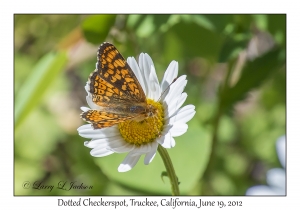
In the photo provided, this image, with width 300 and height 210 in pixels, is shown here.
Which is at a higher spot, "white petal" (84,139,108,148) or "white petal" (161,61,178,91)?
"white petal" (161,61,178,91)

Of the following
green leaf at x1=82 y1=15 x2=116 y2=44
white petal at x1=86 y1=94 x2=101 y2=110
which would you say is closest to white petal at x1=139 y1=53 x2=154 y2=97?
white petal at x1=86 y1=94 x2=101 y2=110

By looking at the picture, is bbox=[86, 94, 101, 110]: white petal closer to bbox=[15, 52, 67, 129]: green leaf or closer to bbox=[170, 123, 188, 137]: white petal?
bbox=[170, 123, 188, 137]: white petal

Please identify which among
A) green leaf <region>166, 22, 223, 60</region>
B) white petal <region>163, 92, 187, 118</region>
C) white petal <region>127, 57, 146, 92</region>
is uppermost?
green leaf <region>166, 22, 223, 60</region>

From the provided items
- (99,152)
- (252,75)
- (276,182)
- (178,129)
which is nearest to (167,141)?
(178,129)

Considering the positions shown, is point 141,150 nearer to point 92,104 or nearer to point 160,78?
point 92,104

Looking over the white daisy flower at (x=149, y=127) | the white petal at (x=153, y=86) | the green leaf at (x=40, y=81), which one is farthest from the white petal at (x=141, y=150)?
the green leaf at (x=40, y=81)

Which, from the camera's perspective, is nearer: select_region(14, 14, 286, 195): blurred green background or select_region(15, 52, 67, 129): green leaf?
select_region(14, 14, 286, 195): blurred green background

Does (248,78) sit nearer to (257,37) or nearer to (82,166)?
(257,37)

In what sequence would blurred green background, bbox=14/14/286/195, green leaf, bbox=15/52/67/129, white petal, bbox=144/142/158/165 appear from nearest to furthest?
white petal, bbox=144/142/158/165
blurred green background, bbox=14/14/286/195
green leaf, bbox=15/52/67/129
